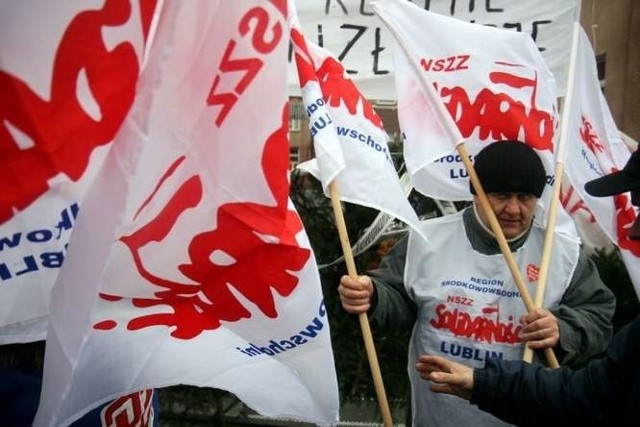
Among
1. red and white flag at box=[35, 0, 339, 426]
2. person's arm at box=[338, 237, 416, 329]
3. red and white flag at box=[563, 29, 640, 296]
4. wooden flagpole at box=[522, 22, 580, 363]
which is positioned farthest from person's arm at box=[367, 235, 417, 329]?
red and white flag at box=[563, 29, 640, 296]

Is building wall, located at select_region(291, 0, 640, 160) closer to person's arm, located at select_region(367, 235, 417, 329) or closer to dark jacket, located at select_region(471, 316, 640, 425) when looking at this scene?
person's arm, located at select_region(367, 235, 417, 329)

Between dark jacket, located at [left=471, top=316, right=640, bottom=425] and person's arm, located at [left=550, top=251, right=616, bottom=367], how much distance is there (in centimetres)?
42

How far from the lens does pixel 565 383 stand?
7.38 feet

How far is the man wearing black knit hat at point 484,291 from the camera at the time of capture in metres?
2.73

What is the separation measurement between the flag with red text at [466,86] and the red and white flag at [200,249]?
56.2 inches

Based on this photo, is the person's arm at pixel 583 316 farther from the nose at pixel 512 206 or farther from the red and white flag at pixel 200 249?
the red and white flag at pixel 200 249

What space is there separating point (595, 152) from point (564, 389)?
171 cm

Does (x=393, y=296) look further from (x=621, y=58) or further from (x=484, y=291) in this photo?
(x=621, y=58)

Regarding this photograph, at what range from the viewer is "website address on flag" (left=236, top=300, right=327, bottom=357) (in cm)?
208

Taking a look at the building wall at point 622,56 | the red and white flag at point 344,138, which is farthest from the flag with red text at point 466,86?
the building wall at point 622,56

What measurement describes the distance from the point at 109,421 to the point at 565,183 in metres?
2.63

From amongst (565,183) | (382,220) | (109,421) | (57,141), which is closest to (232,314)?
(109,421)

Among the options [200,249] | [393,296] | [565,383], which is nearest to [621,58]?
[393,296]

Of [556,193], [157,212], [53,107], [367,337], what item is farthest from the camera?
[556,193]
